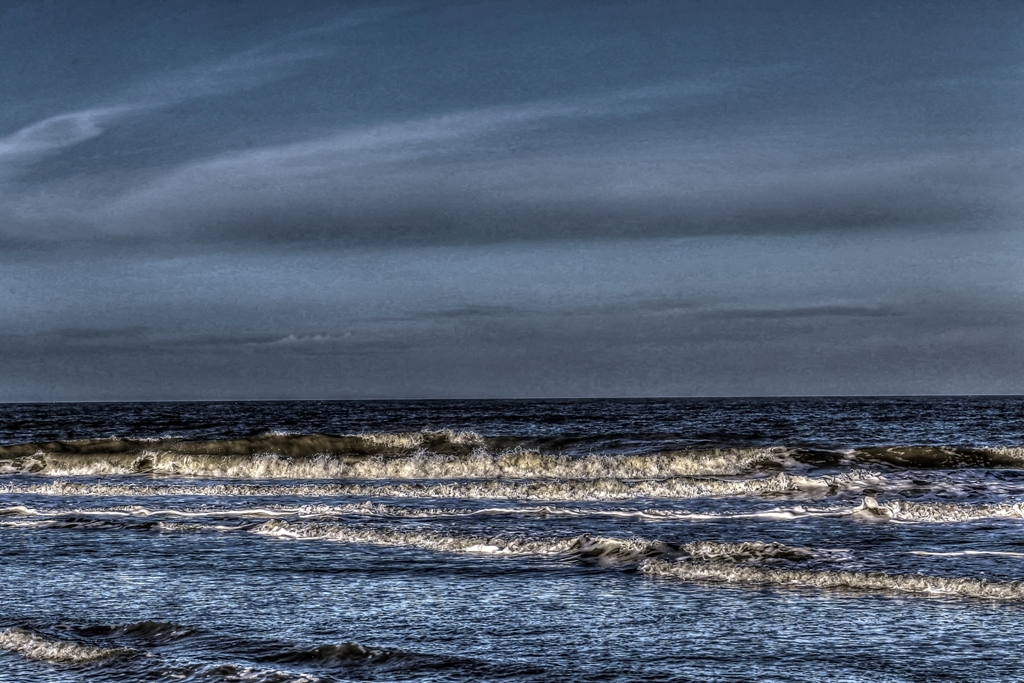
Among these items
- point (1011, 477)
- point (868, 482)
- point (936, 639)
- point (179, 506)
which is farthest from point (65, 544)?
point (1011, 477)

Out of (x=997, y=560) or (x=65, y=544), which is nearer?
(x=997, y=560)

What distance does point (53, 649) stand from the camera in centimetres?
1092

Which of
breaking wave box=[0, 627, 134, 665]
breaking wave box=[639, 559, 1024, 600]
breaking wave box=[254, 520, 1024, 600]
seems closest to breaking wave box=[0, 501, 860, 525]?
breaking wave box=[254, 520, 1024, 600]

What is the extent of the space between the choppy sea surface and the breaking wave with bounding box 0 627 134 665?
0.03m

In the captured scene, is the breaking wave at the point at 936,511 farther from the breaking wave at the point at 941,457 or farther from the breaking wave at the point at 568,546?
the breaking wave at the point at 941,457

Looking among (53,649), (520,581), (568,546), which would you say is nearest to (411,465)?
(568,546)

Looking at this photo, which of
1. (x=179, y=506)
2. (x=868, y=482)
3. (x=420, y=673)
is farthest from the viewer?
(x=868, y=482)

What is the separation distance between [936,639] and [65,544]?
1438cm

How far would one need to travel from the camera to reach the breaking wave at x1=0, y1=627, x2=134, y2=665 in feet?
34.8

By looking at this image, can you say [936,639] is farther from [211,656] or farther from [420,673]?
[211,656]

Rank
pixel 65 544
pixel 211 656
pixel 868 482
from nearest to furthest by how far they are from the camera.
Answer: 1. pixel 211 656
2. pixel 65 544
3. pixel 868 482

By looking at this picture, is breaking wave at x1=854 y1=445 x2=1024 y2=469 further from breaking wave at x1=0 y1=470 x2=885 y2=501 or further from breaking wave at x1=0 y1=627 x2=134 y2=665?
breaking wave at x1=0 y1=627 x2=134 y2=665

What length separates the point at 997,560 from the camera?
15414 millimetres

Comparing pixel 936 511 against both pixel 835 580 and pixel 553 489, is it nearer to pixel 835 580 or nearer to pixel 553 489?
pixel 835 580
